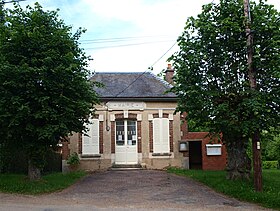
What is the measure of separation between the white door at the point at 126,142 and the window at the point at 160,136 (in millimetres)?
1093

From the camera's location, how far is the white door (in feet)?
65.2

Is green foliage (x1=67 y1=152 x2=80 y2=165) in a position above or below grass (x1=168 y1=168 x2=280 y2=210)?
above

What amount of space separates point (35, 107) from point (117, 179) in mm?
4710

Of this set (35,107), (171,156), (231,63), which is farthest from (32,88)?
(171,156)

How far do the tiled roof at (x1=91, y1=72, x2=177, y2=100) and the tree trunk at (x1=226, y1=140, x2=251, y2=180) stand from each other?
7.23 m

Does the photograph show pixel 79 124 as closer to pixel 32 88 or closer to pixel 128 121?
pixel 32 88

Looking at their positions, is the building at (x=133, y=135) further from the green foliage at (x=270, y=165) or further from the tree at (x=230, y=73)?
the green foliage at (x=270, y=165)

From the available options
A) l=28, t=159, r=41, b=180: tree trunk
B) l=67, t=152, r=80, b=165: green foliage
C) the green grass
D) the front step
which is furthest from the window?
l=28, t=159, r=41, b=180: tree trunk

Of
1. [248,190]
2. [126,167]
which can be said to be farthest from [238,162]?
[126,167]

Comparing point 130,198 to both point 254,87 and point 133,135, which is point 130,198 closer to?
point 254,87

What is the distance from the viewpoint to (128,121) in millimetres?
20203

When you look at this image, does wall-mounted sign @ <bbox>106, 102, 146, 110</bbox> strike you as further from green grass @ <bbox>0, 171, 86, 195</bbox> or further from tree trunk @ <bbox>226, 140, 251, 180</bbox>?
tree trunk @ <bbox>226, 140, 251, 180</bbox>

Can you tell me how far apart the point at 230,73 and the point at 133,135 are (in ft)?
28.4

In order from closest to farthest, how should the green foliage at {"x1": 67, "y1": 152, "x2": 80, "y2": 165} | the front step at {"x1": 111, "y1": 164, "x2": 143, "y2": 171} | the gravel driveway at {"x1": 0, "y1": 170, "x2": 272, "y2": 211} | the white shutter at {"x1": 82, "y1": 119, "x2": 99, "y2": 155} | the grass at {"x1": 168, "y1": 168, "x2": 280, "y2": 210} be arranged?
the gravel driveway at {"x1": 0, "y1": 170, "x2": 272, "y2": 211}, the grass at {"x1": 168, "y1": 168, "x2": 280, "y2": 210}, the green foliage at {"x1": 67, "y1": 152, "x2": 80, "y2": 165}, the front step at {"x1": 111, "y1": 164, "x2": 143, "y2": 171}, the white shutter at {"x1": 82, "y1": 119, "x2": 99, "y2": 155}
